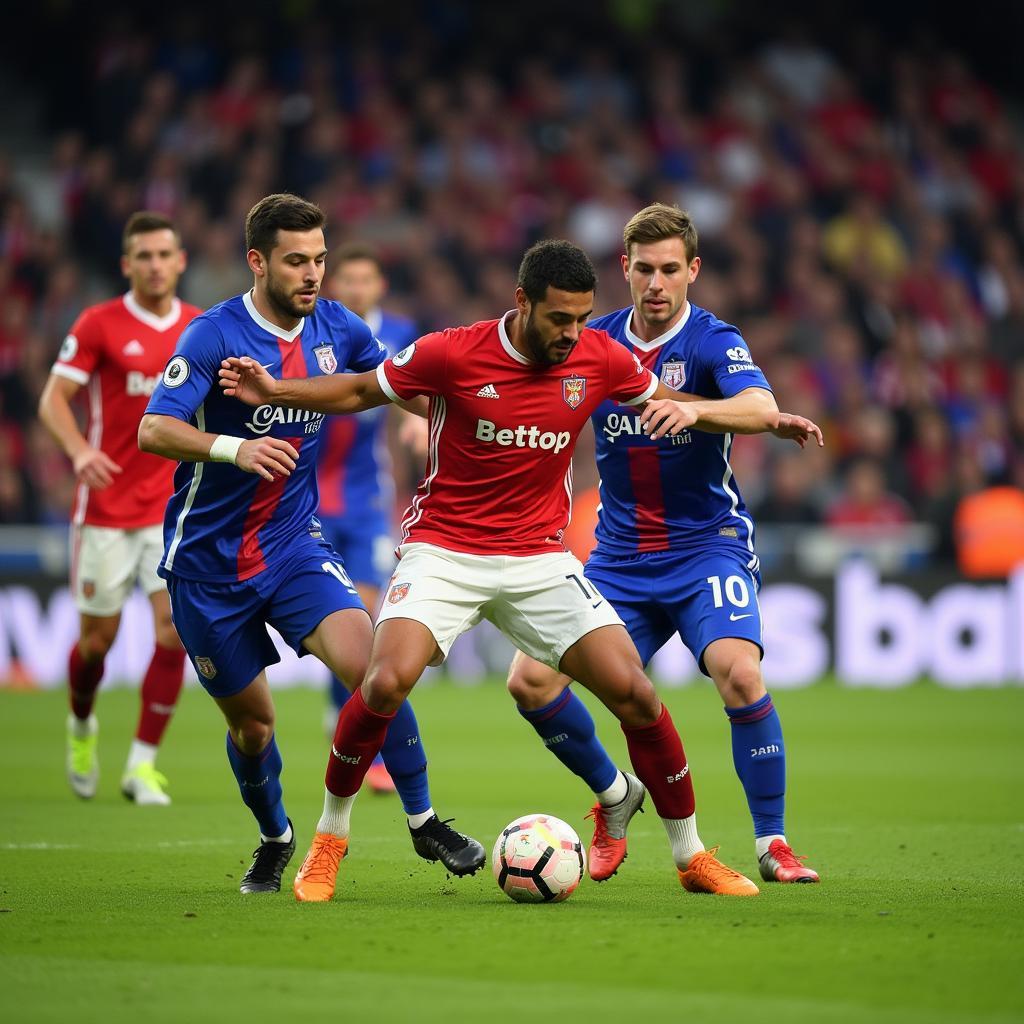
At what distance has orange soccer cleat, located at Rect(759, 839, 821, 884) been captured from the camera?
671 cm

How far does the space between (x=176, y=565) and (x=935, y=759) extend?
6.21m

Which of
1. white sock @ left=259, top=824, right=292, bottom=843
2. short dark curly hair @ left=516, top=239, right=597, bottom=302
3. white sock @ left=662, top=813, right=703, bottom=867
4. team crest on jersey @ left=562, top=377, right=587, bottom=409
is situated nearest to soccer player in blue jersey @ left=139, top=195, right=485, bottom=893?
white sock @ left=259, top=824, right=292, bottom=843

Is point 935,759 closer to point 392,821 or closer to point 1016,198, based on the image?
point 392,821

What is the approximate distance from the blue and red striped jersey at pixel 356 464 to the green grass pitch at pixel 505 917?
1574 millimetres

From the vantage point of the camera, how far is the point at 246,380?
641cm

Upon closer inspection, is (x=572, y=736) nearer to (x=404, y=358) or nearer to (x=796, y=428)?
(x=796, y=428)

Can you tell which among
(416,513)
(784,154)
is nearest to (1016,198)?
Result: (784,154)

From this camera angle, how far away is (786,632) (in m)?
16.6

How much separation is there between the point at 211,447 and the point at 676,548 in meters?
1.98

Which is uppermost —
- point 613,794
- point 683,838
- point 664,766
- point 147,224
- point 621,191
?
point 621,191

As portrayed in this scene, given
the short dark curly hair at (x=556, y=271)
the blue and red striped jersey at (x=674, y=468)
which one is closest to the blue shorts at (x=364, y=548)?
the blue and red striped jersey at (x=674, y=468)

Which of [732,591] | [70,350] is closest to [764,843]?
[732,591]

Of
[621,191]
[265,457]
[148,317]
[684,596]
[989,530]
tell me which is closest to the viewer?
[265,457]

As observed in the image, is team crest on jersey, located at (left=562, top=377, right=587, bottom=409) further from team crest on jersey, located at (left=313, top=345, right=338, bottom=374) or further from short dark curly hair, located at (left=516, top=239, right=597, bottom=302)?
team crest on jersey, located at (left=313, top=345, right=338, bottom=374)
